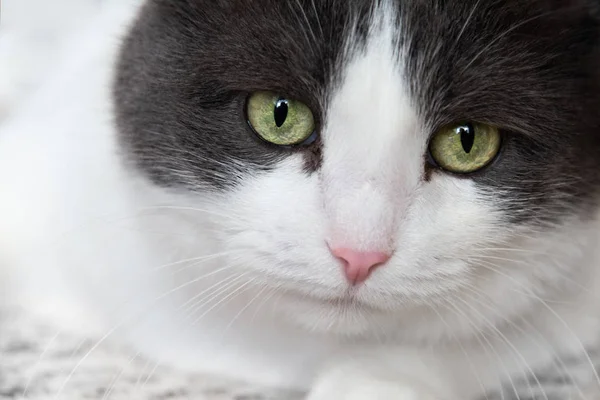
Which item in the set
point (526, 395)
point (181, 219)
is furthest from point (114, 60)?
point (526, 395)

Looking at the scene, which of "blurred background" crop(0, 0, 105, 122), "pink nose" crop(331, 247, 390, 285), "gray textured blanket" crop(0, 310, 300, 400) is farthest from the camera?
"blurred background" crop(0, 0, 105, 122)

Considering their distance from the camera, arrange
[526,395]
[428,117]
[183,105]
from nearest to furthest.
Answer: [428,117]
[183,105]
[526,395]

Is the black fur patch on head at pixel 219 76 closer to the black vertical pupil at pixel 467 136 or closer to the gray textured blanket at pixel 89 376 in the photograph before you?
the black vertical pupil at pixel 467 136

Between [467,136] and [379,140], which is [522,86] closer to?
[467,136]

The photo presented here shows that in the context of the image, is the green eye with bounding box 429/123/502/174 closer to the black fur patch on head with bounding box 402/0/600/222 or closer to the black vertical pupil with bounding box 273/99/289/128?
the black fur patch on head with bounding box 402/0/600/222

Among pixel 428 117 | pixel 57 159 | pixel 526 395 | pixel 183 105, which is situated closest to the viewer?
pixel 428 117


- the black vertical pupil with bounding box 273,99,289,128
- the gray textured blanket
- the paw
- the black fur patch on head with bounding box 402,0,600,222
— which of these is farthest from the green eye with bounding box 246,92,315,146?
the gray textured blanket

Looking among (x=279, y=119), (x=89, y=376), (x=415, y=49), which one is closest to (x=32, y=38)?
(x=89, y=376)

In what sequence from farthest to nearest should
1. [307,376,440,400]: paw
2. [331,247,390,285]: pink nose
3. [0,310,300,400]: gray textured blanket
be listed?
[0,310,300,400]: gray textured blanket, [307,376,440,400]: paw, [331,247,390,285]: pink nose

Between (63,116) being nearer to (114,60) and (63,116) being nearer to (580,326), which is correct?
(114,60)
